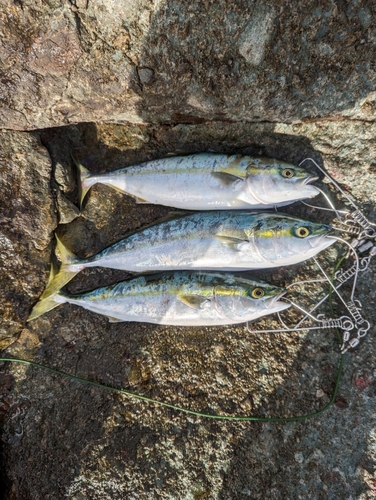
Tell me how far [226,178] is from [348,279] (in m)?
1.58

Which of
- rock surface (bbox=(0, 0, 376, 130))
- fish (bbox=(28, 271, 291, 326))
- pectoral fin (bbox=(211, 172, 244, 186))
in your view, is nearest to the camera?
rock surface (bbox=(0, 0, 376, 130))

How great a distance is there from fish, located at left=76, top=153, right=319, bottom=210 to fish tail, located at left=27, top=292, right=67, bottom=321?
3.36ft

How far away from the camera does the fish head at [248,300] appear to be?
3.05 meters

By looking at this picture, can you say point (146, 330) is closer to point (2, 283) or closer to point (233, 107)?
point (2, 283)

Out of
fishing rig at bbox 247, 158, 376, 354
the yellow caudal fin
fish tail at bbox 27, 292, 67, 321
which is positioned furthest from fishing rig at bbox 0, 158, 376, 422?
the yellow caudal fin

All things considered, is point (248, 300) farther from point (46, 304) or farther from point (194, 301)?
point (46, 304)

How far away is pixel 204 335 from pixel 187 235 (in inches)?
39.8

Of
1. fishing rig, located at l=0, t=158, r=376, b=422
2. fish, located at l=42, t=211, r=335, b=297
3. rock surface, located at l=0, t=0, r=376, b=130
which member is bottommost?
fishing rig, located at l=0, t=158, r=376, b=422

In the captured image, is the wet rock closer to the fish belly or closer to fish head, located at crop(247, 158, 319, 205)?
the fish belly

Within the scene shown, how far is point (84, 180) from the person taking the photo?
137 inches

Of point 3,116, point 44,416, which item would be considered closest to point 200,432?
point 44,416

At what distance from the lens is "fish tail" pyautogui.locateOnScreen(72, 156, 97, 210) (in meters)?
3.49

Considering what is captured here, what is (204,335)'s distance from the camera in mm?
3295

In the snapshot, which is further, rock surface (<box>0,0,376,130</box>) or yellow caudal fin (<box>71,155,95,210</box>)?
yellow caudal fin (<box>71,155,95,210</box>)
